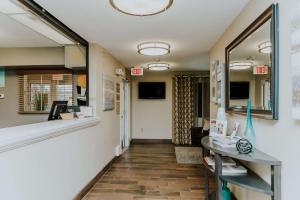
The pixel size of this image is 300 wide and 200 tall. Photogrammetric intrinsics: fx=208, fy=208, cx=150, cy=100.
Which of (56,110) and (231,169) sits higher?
(56,110)

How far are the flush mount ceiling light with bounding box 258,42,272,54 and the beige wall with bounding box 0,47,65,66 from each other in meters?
3.40

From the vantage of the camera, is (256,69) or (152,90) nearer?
(256,69)

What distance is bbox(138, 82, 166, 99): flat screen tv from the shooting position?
6902 mm

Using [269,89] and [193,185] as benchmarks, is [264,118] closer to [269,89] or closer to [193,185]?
[269,89]

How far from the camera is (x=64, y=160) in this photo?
8.13ft

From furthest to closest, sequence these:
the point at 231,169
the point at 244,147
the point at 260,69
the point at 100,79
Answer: the point at 100,79, the point at 231,169, the point at 260,69, the point at 244,147

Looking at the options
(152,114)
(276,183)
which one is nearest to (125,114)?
(152,114)

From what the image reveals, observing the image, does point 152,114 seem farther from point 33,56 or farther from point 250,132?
point 250,132

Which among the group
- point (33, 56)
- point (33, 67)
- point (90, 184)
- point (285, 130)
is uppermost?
point (33, 56)

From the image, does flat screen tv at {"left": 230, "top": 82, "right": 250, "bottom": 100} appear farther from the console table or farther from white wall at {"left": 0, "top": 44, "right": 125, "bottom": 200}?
white wall at {"left": 0, "top": 44, "right": 125, "bottom": 200}

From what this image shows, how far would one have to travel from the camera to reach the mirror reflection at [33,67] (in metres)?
2.85

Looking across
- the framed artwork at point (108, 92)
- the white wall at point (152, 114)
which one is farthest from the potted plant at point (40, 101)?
the white wall at point (152, 114)

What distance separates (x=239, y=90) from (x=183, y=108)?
174 inches

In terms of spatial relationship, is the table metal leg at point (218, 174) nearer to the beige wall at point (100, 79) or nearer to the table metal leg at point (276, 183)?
the table metal leg at point (276, 183)
